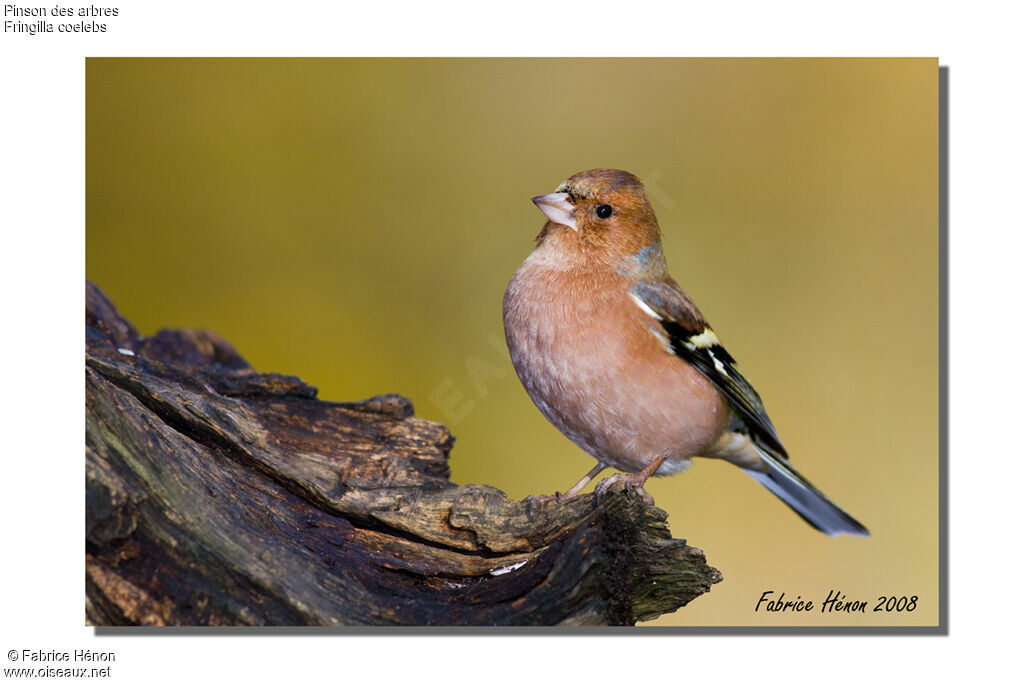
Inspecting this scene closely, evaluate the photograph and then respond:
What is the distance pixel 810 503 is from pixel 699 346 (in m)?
1.07

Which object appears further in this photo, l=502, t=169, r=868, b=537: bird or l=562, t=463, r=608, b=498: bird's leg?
l=562, t=463, r=608, b=498: bird's leg

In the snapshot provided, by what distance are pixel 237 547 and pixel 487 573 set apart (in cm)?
92

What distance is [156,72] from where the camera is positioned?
12.6 ft

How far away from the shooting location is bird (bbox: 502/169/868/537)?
352 centimetres

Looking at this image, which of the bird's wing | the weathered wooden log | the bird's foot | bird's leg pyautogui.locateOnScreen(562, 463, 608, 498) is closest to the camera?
the weathered wooden log

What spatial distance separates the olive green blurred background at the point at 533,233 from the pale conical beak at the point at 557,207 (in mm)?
475

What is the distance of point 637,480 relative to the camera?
11.0 feet

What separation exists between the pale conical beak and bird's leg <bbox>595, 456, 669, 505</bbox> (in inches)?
42.5

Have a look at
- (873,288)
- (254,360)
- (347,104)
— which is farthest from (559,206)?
(254,360)

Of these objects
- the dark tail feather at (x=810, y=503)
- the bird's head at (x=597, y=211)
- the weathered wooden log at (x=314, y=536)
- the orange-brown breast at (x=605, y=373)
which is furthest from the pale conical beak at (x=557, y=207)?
the dark tail feather at (x=810, y=503)

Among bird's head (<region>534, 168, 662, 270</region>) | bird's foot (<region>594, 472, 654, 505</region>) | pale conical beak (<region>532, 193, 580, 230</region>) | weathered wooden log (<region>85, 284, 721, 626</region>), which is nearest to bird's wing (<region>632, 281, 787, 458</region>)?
bird's head (<region>534, 168, 662, 270</region>)

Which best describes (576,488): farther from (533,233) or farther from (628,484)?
(533,233)

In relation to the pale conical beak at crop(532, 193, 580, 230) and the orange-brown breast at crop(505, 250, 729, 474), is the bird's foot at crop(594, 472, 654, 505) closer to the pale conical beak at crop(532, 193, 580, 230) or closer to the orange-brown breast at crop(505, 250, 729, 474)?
the orange-brown breast at crop(505, 250, 729, 474)

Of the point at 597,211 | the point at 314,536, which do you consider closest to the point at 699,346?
the point at 597,211
